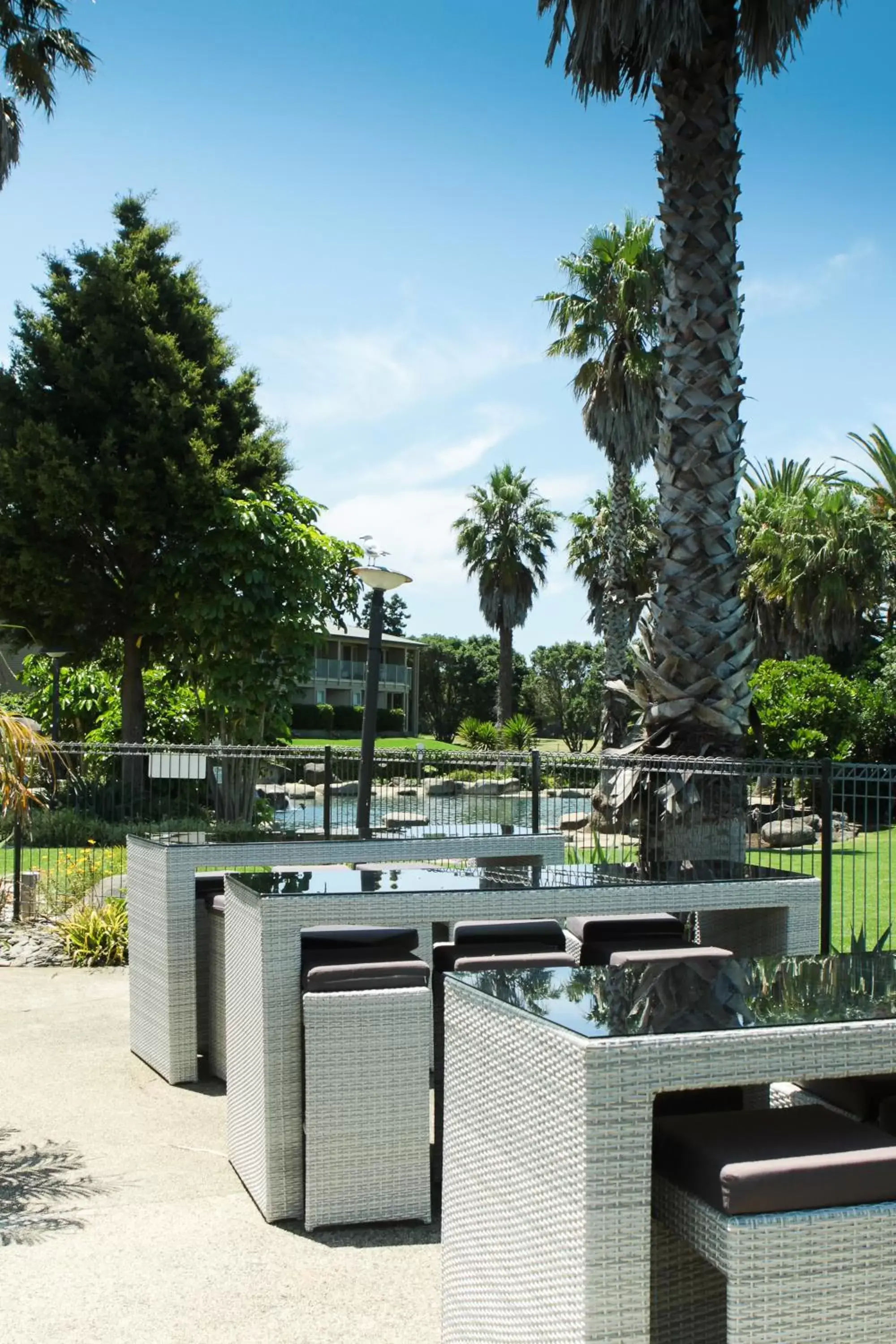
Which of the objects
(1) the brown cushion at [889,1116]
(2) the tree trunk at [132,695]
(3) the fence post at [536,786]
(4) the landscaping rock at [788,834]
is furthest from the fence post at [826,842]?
(2) the tree trunk at [132,695]

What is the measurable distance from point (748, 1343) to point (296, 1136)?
2.37m

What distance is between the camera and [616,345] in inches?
1150

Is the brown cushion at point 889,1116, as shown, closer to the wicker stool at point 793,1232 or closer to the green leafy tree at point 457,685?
the wicker stool at point 793,1232

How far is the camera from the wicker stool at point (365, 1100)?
4.22 meters

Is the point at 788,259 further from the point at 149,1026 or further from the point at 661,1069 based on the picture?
the point at 661,1069

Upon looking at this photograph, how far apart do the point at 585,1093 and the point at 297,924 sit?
7.44ft

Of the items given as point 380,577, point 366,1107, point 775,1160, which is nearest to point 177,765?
point 380,577

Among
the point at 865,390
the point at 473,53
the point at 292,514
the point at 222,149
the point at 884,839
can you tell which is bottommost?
the point at 884,839

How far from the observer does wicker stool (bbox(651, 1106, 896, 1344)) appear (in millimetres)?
2342

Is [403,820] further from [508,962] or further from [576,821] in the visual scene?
[508,962]

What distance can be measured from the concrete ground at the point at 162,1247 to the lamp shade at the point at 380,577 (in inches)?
227

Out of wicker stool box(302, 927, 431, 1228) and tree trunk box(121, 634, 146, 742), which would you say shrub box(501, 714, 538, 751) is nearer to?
tree trunk box(121, 634, 146, 742)

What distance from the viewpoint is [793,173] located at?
1291 centimetres

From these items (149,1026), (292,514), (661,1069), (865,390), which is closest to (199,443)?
(292,514)
